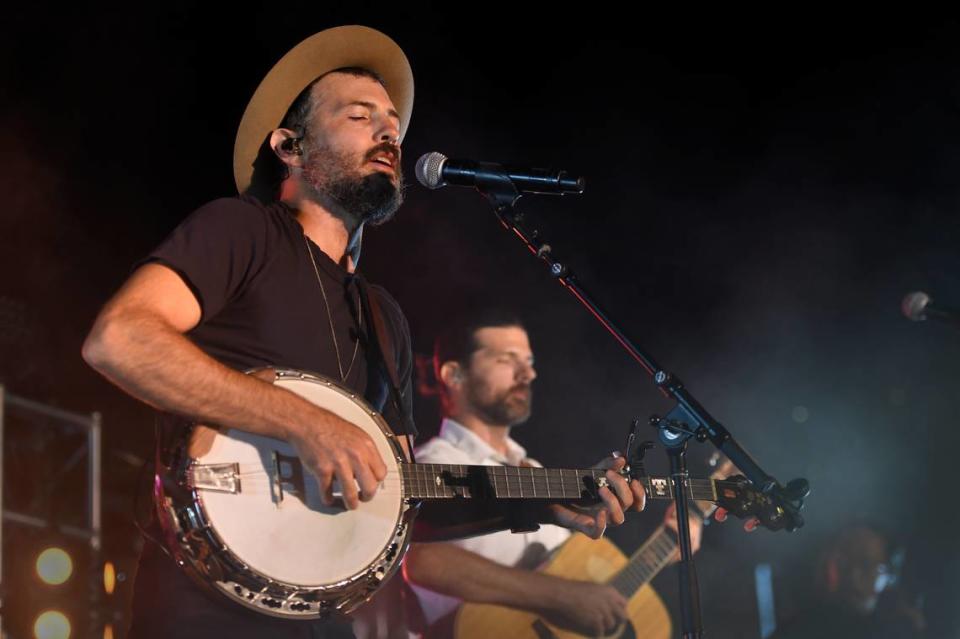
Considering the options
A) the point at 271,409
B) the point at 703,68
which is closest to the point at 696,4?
the point at 703,68

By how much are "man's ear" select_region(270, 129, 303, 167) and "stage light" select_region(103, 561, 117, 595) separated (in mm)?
5075

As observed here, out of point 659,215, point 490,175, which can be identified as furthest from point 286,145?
point 659,215

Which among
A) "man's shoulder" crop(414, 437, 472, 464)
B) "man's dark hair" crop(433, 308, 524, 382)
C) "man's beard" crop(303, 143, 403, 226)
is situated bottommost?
"man's shoulder" crop(414, 437, 472, 464)

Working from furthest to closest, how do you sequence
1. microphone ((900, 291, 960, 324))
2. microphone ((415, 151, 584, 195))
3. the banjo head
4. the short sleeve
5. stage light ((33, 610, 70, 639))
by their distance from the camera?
stage light ((33, 610, 70, 639)), microphone ((900, 291, 960, 324)), microphone ((415, 151, 584, 195)), the short sleeve, the banjo head

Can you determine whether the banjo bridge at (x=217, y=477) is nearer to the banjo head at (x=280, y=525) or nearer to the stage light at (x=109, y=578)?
the banjo head at (x=280, y=525)

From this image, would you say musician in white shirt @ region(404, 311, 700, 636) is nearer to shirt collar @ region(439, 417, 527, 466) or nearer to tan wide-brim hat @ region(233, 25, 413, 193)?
shirt collar @ region(439, 417, 527, 466)

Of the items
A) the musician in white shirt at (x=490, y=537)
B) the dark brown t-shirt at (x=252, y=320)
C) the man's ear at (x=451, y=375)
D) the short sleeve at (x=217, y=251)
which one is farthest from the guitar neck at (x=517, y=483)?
the man's ear at (x=451, y=375)

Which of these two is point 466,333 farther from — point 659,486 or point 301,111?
point 659,486

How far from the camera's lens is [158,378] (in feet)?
7.77

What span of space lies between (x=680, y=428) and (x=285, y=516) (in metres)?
1.12

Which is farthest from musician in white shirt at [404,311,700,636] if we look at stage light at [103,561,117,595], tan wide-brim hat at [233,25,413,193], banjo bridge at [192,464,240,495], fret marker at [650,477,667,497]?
stage light at [103,561,117,595]

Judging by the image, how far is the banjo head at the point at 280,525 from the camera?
235cm

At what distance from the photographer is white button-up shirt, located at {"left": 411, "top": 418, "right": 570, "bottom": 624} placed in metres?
5.08

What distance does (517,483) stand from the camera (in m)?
3.01
